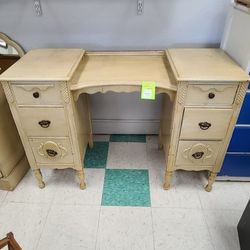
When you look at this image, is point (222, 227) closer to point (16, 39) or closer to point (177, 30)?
point (177, 30)

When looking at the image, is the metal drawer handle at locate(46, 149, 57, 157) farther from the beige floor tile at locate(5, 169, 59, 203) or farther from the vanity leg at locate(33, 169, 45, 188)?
the beige floor tile at locate(5, 169, 59, 203)

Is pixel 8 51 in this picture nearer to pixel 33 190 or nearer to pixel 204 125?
pixel 33 190

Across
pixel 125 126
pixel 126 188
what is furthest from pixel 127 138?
pixel 126 188

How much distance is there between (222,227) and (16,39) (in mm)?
1798

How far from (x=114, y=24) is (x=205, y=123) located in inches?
34.7

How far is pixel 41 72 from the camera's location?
3.64 feet

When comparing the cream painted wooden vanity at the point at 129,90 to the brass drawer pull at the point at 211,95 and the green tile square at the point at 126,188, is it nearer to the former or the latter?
the brass drawer pull at the point at 211,95

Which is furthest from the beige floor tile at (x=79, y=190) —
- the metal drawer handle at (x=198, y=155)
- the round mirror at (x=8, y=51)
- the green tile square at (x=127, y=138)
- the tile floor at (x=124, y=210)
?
the round mirror at (x=8, y=51)

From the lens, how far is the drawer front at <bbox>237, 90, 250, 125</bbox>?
1.14 m

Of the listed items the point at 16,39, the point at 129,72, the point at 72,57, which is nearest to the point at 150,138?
the point at 129,72

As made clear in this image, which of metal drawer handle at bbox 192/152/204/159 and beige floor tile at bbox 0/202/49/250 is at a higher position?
metal drawer handle at bbox 192/152/204/159

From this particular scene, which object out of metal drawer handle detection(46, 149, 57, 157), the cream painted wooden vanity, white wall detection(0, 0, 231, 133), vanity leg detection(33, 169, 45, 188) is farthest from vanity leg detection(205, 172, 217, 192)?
vanity leg detection(33, 169, 45, 188)

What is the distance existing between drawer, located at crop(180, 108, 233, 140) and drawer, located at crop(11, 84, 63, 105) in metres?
0.67

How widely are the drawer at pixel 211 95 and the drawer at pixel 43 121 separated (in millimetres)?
673
